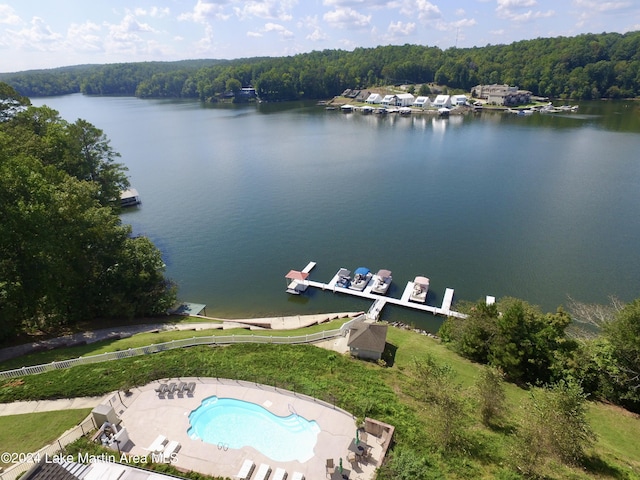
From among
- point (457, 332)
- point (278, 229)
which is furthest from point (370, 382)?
point (278, 229)

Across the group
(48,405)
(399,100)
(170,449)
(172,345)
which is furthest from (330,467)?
(399,100)

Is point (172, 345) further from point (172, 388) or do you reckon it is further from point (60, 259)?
point (60, 259)

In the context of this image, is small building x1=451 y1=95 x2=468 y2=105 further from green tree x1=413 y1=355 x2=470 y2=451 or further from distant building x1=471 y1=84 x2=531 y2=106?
green tree x1=413 y1=355 x2=470 y2=451

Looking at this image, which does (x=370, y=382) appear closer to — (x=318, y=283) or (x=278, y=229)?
(x=318, y=283)

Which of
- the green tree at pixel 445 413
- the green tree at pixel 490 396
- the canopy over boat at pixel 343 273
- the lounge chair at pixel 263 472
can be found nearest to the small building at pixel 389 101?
the canopy over boat at pixel 343 273

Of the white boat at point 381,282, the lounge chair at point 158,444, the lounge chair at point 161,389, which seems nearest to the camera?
the lounge chair at point 158,444

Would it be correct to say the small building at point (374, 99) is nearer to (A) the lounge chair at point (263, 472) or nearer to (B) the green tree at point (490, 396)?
(B) the green tree at point (490, 396)
